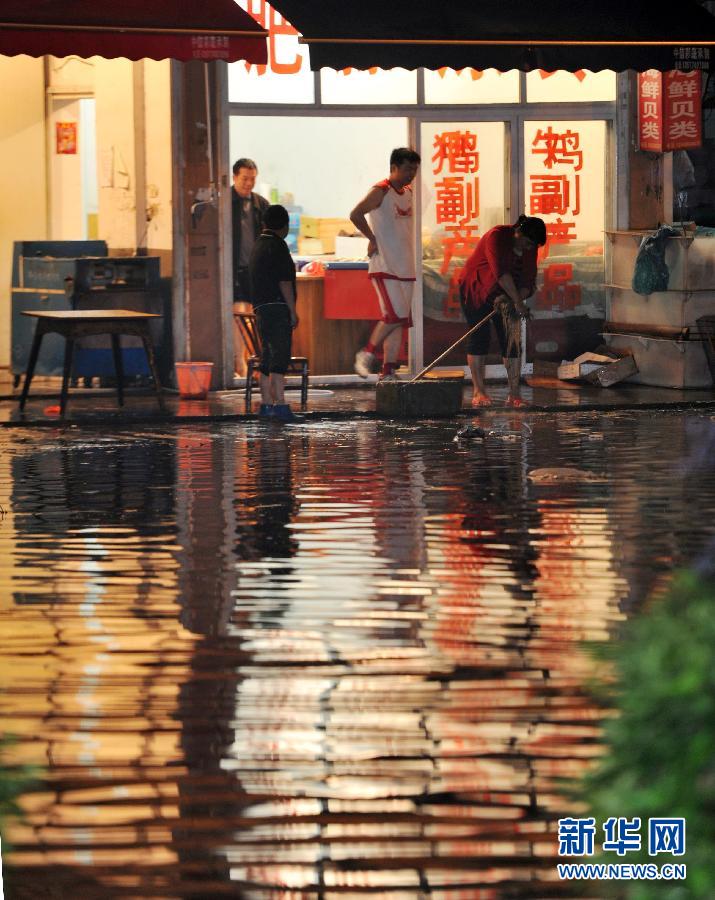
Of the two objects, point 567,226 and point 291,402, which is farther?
point 567,226

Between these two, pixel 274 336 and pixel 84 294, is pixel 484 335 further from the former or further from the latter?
pixel 84 294

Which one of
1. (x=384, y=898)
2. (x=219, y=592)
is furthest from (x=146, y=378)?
(x=384, y=898)

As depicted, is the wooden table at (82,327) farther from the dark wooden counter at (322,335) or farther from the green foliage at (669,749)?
the green foliage at (669,749)

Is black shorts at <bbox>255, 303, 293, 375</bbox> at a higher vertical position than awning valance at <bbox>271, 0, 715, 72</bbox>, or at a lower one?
lower

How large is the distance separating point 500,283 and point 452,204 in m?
2.06

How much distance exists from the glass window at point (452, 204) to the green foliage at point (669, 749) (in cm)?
1383

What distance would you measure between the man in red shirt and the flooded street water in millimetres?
3254

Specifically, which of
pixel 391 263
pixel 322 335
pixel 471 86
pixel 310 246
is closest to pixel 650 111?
pixel 471 86

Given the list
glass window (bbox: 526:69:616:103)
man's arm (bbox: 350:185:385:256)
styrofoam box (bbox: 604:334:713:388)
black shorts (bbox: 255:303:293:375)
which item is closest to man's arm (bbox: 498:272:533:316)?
man's arm (bbox: 350:185:385:256)

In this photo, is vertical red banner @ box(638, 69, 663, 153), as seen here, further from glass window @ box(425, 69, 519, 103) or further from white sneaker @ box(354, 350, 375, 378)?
white sneaker @ box(354, 350, 375, 378)

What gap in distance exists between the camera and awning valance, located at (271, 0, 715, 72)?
547 inches

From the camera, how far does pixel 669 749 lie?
8.64 feet

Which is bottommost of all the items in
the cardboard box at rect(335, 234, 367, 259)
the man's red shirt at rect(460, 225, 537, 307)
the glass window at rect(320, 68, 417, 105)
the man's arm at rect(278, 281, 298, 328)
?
the man's arm at rect(278, 281, 298, 328)

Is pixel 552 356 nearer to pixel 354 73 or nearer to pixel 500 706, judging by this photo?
pixel 354 73
